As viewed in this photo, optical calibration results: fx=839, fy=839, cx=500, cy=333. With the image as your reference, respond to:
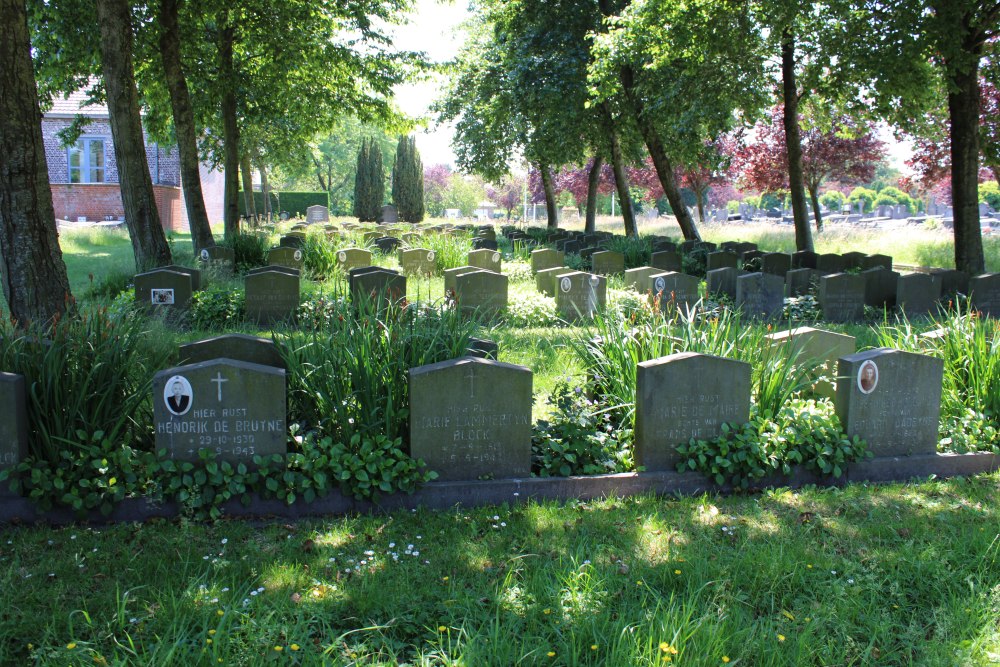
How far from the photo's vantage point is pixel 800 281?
1319 centimetres

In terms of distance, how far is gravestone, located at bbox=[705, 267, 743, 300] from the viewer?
43.2 feet

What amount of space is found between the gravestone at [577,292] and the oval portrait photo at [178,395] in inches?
275

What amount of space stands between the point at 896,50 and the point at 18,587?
14107mm

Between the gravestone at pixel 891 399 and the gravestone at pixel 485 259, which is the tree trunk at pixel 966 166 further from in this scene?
the gravestone at pixel 891 399

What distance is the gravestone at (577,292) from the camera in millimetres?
11352

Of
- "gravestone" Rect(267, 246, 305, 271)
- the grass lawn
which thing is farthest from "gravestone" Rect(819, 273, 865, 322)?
"gravestone" Rect(267, 246, 305, 271)

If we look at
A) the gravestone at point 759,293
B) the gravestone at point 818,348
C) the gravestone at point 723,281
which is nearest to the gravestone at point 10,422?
the gravestone at point 818,348

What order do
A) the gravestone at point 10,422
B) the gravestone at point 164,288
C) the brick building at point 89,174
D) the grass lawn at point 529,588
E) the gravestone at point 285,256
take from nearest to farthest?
the grass lawn at point 529,588, the gravestone at point 10,422, the gravestone at point 164,288, the gravestone at point 285,256, the brick building at point 89,174

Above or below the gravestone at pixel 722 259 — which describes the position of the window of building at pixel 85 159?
above

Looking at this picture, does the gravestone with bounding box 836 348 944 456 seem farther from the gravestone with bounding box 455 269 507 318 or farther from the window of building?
the window of building

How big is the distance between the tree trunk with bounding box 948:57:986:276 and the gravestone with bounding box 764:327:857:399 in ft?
27.8

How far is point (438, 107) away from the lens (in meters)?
30.2

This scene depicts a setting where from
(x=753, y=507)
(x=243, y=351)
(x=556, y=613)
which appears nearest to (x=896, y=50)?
(x=753, y=507)

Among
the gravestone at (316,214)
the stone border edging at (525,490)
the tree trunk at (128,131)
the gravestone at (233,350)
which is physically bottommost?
the stone border edging at (525,490)
